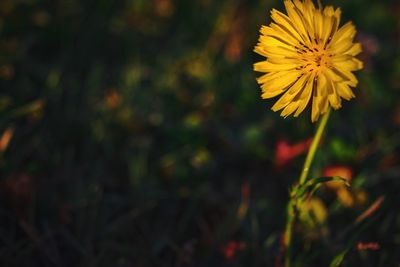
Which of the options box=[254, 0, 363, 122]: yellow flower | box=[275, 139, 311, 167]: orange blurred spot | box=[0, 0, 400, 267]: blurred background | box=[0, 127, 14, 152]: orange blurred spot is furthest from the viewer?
box=[275, 139, 311, 167]: orange blurred spot

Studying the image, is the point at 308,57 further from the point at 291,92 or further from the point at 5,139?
the point at 5,139

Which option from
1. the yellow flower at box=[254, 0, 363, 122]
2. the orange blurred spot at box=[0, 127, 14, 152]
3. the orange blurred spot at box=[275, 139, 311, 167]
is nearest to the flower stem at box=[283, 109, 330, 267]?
the yellow flower at box=[254, 0, 363, 122]

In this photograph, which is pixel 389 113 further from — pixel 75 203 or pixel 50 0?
pixel 50 0

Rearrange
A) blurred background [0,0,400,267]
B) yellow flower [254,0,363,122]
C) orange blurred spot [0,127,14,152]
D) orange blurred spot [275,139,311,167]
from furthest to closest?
orange blurred spot [275,139,311,167] → orange blurred spot [0,127,14,152] → blurred background [0,0,400,267] → yellow flower [254,0,363,122]

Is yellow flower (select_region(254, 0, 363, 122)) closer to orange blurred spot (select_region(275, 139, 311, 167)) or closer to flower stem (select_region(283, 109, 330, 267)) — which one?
flower stem (select_region(283, 109, 330, 267))

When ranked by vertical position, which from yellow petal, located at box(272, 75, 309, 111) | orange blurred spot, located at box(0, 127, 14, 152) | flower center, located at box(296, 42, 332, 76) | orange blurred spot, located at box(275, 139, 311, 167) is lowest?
orange blurred spot, located at box(275, 139, 311, 167)

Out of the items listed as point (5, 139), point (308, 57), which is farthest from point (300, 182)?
point (5, 139)

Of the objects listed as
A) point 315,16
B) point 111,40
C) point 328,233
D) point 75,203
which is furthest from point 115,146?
point 315,16
